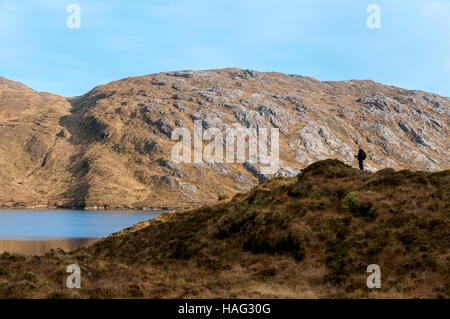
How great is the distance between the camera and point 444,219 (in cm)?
2544

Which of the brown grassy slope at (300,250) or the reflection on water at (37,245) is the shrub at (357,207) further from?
the reflection on water at (37,245)

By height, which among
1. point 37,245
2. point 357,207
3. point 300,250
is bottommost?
point 37,245

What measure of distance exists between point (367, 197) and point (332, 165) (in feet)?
30.3

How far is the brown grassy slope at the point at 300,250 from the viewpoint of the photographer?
20031 millimetres

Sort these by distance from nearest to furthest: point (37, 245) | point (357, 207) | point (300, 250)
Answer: point (300, 250) < point (357, 207) < point (37, 245)

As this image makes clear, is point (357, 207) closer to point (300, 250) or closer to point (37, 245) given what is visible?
point (300, 250)

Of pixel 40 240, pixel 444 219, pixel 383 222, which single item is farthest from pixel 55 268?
pixel 40 240

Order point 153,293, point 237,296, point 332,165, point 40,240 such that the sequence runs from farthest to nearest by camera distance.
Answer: point 40,240, point 332,165, point 153,293, point 237,296

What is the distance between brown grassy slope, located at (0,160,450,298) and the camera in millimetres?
20031

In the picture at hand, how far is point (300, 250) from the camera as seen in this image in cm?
2567

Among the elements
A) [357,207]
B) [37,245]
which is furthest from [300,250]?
[37,245]

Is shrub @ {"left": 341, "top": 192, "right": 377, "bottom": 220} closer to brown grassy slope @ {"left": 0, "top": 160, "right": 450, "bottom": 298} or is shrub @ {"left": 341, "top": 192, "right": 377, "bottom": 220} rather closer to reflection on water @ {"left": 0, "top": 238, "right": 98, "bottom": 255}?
brown grassy slope @ {"left": 0, "top": 160, "right": 450, "bottom": 298}

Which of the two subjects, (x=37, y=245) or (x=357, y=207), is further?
(x=37, y=245)
